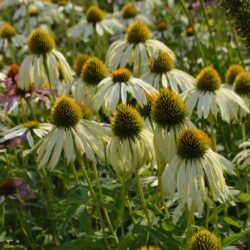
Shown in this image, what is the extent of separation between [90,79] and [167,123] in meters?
0.81

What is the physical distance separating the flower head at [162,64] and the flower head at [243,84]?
1.08 ft

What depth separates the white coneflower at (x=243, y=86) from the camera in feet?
8.83

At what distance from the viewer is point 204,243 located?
5.58 feet

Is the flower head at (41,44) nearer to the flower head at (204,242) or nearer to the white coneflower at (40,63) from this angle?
the white coneflower at (40,63)

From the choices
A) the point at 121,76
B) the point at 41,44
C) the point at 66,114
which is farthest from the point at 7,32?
the point at 66,114

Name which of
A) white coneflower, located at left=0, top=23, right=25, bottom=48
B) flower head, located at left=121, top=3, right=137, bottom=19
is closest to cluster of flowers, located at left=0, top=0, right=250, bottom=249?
white coneflower, located at left=0, top=23, right=25, bottom=48

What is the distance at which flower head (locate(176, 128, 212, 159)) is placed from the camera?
6.20ft

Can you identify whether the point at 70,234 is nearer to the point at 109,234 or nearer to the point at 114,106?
the point at 109,234

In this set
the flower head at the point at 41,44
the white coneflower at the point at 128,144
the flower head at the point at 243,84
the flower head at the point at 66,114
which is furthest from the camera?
the flower head at the point at 41,44

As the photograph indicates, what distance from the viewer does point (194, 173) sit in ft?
6.09

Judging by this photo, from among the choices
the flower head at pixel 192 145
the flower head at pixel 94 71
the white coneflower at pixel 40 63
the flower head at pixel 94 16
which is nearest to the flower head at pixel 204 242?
the flower head at pixel 192 145

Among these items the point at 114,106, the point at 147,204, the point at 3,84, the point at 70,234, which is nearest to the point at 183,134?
the point at 147,204

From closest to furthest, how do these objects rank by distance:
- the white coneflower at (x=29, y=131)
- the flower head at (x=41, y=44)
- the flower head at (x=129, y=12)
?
the white coneflower at (x=29, y=131), the flower head at (x=41, y=44), the flower head at (x=129, y=12)

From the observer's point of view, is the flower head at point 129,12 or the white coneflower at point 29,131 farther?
the flower head at point 129,12
